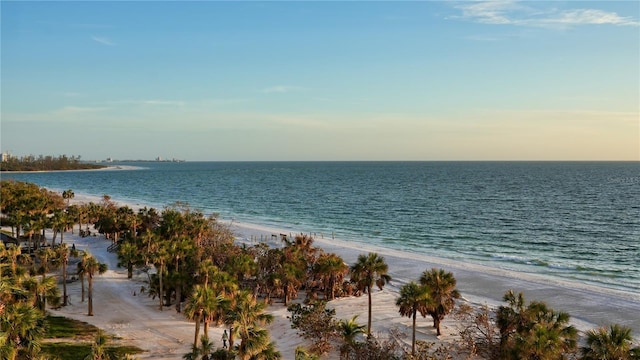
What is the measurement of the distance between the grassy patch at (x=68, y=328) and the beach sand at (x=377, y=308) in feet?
3.60

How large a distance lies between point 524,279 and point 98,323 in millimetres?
44116

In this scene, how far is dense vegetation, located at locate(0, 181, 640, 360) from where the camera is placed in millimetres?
27781

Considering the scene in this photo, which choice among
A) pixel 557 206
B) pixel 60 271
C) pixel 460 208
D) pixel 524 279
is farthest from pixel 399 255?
pixel 557 206

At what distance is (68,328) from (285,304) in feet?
62.7

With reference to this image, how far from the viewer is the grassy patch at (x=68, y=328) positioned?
38.8 meters

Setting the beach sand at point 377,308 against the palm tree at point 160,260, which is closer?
the beach sand at point 377,308

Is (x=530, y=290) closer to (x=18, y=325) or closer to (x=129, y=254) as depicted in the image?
(x=129, y=254)

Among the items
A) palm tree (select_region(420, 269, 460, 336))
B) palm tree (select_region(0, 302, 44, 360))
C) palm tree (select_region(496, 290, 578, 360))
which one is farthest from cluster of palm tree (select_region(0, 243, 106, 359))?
palm tree (select_region(496, 290, 578, 360))

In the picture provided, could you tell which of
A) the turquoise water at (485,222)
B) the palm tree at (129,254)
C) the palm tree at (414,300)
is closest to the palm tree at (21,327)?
the palm tree at (129,254)

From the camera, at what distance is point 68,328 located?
40438mm

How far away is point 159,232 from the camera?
63750mm

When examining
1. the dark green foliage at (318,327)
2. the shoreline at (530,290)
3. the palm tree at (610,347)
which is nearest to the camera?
the palm tree at (610,347)

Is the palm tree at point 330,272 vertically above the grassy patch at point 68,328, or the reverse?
the palm tree at point 330,272

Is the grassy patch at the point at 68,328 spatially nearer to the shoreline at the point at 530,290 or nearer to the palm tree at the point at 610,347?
the shoreline at the point at 530,290
